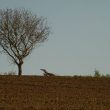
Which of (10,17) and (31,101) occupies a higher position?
(10,17)

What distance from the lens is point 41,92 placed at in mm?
32469

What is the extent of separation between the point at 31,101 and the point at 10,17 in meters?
42.3

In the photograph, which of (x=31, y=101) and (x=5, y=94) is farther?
(x=5, y=94)

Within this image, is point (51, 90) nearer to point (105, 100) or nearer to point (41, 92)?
point (41, 92)

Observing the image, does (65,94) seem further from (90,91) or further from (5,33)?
(5,33)

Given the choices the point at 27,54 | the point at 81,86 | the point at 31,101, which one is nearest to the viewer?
the point at 31,101

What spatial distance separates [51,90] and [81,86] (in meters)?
4.37

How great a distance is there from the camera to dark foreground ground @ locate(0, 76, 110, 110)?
81.7ft

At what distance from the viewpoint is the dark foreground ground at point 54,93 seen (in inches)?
981

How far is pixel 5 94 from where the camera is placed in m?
30.5

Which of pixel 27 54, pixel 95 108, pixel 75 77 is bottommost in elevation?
pixel 95 108

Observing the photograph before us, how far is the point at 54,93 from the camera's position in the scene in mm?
31953

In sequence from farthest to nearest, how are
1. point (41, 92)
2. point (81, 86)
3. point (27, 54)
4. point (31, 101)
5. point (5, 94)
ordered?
point (27, 54) → point (81, 86) → point (41, 92) → point (5, 94) → point (31, 101)

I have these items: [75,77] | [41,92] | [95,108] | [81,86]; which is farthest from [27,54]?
[95,108]
